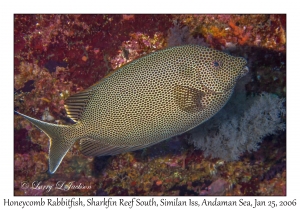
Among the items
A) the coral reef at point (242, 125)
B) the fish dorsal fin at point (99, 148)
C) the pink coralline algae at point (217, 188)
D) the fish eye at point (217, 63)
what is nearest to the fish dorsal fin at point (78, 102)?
the fish dorsal fin at point (99, 148)

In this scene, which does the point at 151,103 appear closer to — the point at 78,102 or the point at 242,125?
the point at 78,102

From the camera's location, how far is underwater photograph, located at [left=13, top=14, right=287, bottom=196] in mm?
2670

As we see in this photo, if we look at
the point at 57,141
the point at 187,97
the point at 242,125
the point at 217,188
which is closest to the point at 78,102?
the point at 57,141

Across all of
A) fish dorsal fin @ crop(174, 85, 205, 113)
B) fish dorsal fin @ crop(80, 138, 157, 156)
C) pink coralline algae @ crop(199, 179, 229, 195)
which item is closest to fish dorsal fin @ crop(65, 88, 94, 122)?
fish dorsal fin @ crop(80, 138, 157, 156)

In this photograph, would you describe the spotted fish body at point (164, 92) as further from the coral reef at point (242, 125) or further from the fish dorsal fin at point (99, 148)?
the coral reef at point (242, 125)

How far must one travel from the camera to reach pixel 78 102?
288 centimetres

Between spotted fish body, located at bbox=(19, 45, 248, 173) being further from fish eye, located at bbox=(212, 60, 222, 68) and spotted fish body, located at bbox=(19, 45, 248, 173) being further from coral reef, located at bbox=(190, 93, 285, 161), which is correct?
coral reef, located at bbox=(190, 93, 285, 161)

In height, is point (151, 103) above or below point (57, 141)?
above

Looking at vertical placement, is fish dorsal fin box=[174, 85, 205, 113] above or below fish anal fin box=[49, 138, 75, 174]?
above

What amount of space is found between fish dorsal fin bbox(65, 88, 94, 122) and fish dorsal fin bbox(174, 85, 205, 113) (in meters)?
1.06

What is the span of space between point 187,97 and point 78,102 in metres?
1.34

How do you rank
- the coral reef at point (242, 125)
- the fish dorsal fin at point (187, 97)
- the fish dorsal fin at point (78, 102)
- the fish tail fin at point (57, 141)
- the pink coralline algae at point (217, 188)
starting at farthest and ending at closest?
the pink coralline algae at point (217, 188)
the coral reef at point (242, 125)
the fish tail fin at point (57, 141)
the fish dorsal fin at point (78, 102)
the fish dorsal fin at point (187, 97)

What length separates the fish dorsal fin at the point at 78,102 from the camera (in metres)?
2.86
